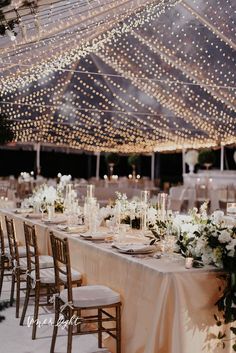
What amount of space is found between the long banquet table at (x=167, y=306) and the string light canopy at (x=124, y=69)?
2.45m

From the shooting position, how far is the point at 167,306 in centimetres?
340

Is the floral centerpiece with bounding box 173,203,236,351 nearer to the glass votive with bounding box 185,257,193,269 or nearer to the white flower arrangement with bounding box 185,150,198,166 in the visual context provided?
the glass votive with bounding box 185,257,193,269

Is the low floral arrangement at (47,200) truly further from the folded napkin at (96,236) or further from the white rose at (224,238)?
the white rose at (224,238)

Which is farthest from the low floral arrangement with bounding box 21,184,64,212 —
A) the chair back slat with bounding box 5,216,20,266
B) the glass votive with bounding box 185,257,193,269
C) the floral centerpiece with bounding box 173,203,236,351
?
the glass votive with bounding box 185,257,193,269

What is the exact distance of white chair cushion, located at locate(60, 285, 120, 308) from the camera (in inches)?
150

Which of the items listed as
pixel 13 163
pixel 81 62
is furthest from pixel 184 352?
pixel 13 163

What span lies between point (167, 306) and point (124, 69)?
844 centimetres

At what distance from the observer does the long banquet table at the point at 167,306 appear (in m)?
3.39

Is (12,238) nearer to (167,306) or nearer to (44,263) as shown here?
(44,263)

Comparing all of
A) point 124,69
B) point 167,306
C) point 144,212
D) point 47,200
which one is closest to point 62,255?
point 167,306

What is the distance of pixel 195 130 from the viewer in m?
15.9

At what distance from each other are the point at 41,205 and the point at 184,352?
3745 millimetres

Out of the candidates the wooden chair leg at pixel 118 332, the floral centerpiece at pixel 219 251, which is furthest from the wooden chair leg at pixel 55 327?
the floral centerpiece at pixel 219 251

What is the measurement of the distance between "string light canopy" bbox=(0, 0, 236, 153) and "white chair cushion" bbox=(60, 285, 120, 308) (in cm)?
236
